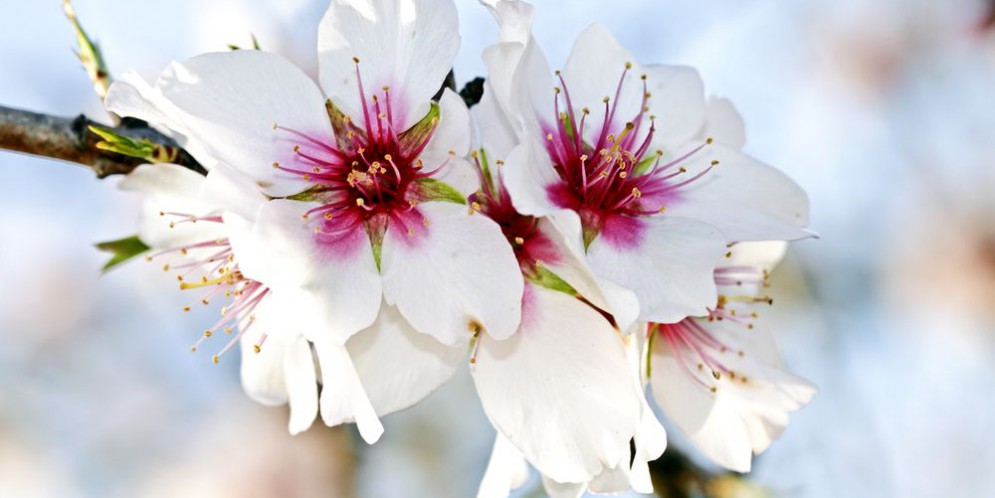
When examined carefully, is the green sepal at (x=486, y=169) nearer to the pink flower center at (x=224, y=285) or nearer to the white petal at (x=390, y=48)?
the white petal at (x=390, y=48)

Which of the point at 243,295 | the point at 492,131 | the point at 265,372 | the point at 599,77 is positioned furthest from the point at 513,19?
the point at 265,372

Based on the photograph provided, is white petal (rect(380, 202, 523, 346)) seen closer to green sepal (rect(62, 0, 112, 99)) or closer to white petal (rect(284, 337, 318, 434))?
white petal (rect(284, 337, 318, 434))

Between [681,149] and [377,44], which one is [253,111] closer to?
[377,44]

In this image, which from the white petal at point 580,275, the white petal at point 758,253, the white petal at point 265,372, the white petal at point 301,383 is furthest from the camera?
the white petal at point 758,253

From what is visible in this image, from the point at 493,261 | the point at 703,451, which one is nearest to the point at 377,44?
the point at 493,261

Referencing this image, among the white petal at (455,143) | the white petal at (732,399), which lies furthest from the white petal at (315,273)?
the white petal at (732,399)

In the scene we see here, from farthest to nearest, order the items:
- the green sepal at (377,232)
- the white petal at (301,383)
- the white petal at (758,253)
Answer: the white petal at (758,253), the white petal at (301,383), the green sepal at (377,232)

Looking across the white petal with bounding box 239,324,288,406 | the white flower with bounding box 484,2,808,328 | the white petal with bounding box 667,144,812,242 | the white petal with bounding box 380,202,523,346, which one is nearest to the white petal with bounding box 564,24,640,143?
the white flower with bounding box 484,2,808,328
